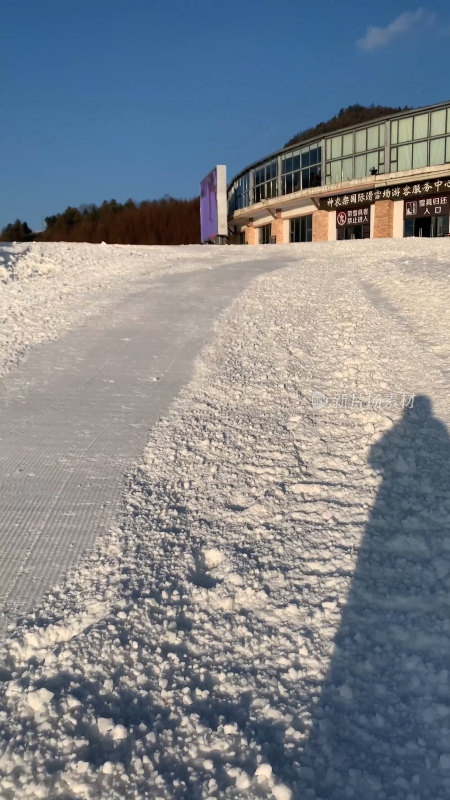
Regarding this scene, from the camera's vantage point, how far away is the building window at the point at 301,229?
3581 cm

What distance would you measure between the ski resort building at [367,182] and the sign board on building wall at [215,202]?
11.7ft

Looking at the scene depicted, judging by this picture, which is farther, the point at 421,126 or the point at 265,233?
the point at 265,233

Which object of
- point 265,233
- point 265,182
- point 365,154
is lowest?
point 265,233

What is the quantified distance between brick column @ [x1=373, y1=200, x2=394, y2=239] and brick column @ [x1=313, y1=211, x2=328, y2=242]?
403 cm

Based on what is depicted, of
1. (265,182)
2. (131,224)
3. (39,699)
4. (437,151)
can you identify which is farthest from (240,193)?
(39,699)

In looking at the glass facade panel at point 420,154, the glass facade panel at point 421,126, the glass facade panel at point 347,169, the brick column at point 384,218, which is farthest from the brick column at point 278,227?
the glass facade panel at point 421,126

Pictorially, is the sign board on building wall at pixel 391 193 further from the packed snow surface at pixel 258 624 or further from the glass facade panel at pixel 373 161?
the packed snow surface at pixel 258 624

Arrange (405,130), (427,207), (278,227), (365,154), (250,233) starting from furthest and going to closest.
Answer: (250,233) → (278,227) → (365,154) → (405,130) → (427,207)

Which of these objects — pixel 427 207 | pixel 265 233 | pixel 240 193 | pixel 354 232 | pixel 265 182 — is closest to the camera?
pixel 427 207

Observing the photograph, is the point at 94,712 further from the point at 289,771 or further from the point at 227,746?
the point at 289,771

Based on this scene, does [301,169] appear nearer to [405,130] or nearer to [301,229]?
[301,229]

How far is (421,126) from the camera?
29531 millimetres

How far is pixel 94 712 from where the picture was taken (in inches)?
94.2

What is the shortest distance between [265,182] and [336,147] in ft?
26.1
